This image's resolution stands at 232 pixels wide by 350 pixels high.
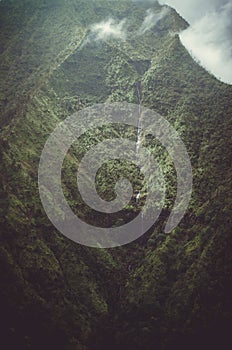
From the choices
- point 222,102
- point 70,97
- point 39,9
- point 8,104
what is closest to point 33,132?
point 8,104

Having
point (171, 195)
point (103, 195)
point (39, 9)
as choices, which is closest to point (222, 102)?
point (171, 195)

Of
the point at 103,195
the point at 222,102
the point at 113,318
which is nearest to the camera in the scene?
the point at 113,318

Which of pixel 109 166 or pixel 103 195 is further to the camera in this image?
pixel 109 166

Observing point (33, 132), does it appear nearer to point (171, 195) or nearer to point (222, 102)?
point (171, 195)

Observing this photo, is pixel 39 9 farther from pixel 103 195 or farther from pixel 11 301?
pixel 11 301

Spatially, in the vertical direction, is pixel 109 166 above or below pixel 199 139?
below

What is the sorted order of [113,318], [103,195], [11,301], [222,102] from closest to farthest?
[11,301] → [113,318] → [103,195] → [222,102]

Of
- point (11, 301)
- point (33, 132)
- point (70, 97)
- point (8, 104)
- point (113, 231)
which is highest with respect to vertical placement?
point (70, 97)
